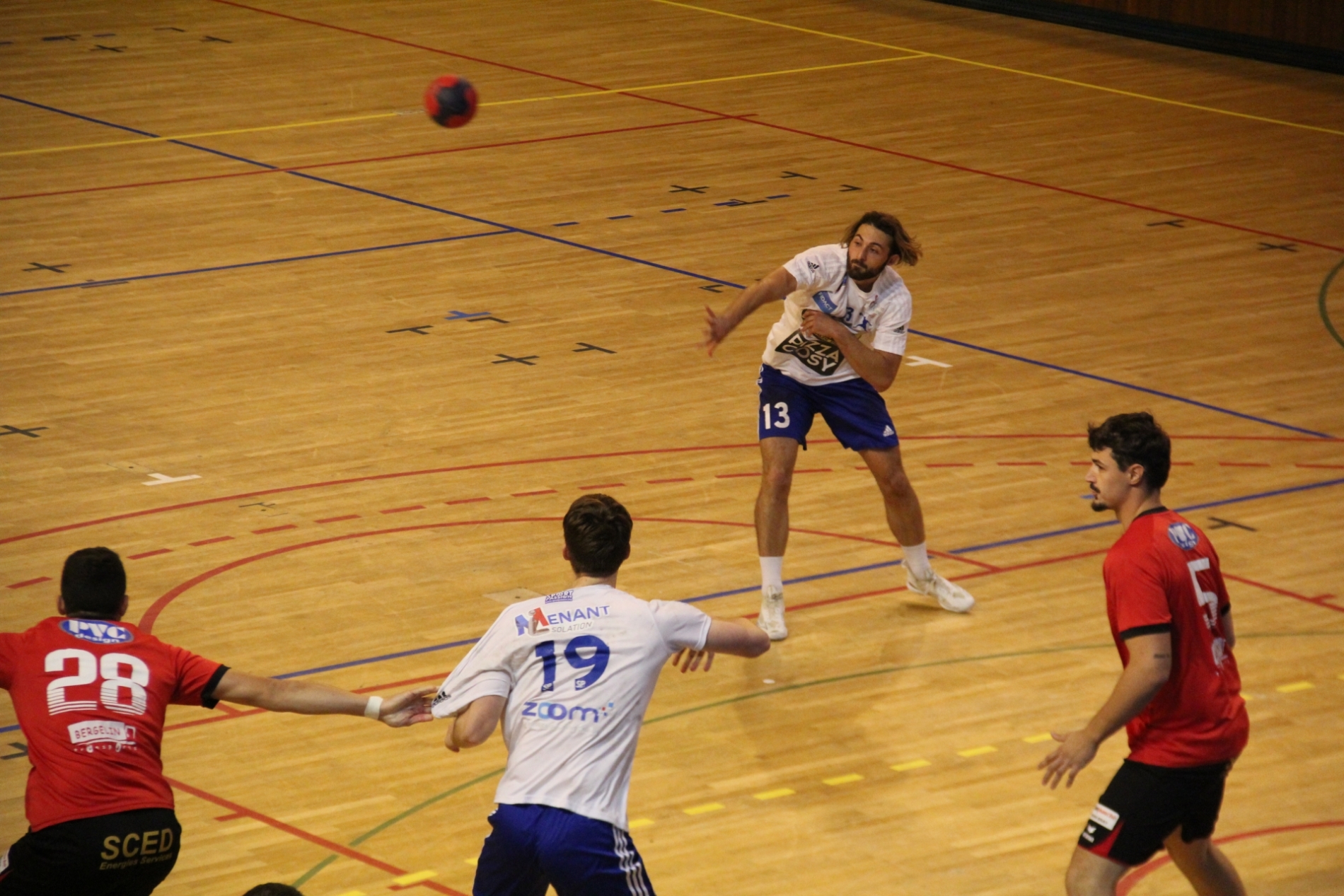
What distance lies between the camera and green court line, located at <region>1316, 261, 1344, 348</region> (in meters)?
14.3

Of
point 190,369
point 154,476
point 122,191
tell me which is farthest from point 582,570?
point 122,191

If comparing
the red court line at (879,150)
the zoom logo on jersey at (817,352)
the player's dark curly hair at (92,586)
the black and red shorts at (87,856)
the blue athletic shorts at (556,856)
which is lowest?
the red court line at (879,150)

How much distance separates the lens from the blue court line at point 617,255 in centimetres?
1274

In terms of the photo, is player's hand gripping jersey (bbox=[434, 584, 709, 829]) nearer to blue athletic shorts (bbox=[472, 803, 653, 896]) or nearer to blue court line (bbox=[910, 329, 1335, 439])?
blue athletic shorts (bbox=[472, 803, 653, 896])

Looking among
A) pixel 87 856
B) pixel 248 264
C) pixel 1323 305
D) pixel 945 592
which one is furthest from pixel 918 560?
pixel 248 264

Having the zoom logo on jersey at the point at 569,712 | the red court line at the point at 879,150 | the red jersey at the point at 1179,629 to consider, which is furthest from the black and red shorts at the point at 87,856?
the red court line at the point at 879,150

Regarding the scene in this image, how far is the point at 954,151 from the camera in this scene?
19750 millimetres

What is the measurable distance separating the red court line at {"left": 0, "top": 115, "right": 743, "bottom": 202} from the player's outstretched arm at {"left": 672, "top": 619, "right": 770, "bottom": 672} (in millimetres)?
13690

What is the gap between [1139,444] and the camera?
5977 millimetres

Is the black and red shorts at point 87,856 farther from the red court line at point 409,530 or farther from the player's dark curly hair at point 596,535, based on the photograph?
the red court line at point 409,530

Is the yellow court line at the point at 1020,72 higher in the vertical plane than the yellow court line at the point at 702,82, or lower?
higher

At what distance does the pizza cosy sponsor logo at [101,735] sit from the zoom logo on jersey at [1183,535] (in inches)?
119

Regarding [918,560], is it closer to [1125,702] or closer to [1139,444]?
[1139,444]

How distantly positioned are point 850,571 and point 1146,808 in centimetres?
439
